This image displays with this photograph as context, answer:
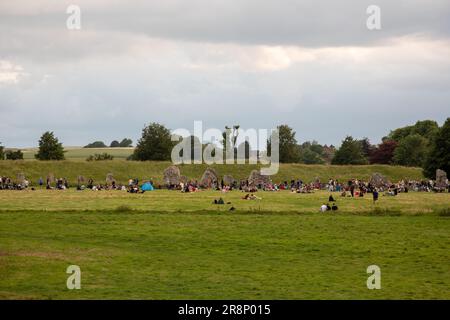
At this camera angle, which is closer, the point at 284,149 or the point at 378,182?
the point at 378,182

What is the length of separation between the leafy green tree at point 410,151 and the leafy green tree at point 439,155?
40531 mm

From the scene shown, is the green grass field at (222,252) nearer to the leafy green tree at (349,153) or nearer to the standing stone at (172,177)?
the standing stone at (172,177)

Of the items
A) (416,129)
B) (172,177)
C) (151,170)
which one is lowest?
(172,177)

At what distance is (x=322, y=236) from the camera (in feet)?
105

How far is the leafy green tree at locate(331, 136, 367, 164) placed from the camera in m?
135

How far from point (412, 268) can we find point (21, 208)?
90.7ft

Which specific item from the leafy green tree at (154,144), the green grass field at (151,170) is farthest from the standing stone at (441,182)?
the leafy green tree at (154,144)

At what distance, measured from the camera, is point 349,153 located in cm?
13562

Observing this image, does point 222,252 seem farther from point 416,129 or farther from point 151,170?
point 416,129

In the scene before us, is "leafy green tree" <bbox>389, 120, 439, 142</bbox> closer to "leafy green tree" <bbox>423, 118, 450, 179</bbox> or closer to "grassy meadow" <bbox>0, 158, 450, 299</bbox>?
"leafy green tree" <bbox>423, 118, 450, 179</bbox>

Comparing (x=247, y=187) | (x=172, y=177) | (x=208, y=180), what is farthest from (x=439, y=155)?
(x=172, y=177)

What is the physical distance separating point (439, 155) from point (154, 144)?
197ft

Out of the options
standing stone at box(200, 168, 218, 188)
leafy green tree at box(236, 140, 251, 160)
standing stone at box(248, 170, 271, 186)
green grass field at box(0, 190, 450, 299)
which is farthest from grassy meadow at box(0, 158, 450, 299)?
leafy green tree at box(236, 140, 251, 160)
